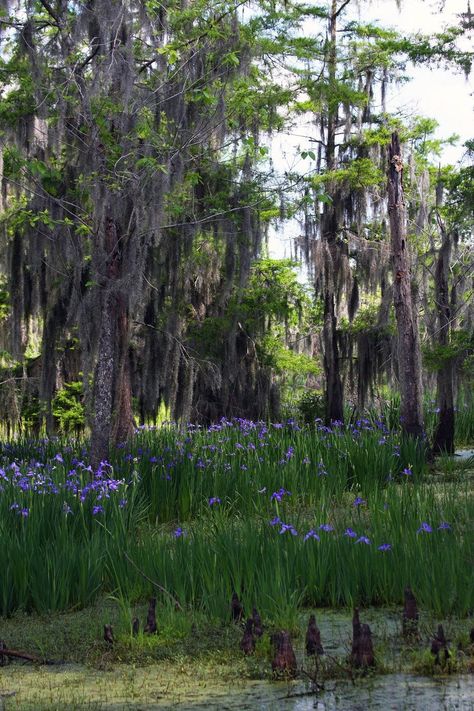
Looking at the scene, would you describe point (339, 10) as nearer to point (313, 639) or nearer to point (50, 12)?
point (50, 12)

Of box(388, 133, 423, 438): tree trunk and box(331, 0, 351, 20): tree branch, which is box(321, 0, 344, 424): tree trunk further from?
box(388, 133, 423, 438): tree trunk

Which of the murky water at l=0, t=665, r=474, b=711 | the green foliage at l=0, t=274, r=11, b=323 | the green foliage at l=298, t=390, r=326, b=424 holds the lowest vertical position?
the murky water at l=0, t=665, r=474, b=711

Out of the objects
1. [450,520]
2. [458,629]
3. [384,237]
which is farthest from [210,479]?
[384,237]

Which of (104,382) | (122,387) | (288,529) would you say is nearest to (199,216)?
(122,387)

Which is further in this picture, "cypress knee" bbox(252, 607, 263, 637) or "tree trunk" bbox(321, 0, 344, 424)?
"tree trunk" bbox(321, 0, 344, 424)

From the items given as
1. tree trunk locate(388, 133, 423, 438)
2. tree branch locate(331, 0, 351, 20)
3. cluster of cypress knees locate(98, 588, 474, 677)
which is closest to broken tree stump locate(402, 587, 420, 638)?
cluster of cypress knees locate(98, 588, 474, 677)

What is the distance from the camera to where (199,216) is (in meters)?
13.2

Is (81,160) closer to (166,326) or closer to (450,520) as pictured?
(166,326)

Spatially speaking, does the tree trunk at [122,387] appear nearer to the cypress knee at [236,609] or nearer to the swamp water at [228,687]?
the cypress knee at [236,609]

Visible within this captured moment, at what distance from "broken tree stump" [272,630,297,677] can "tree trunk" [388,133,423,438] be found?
766cm

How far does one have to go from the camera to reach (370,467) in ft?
32.5

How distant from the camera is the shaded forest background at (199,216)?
32.3ft

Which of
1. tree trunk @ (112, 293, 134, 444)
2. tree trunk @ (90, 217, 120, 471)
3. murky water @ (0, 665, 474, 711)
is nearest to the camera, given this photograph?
murky water @ (0, 665, 474, 711)

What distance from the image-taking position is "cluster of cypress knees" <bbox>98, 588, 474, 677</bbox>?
3.92m
